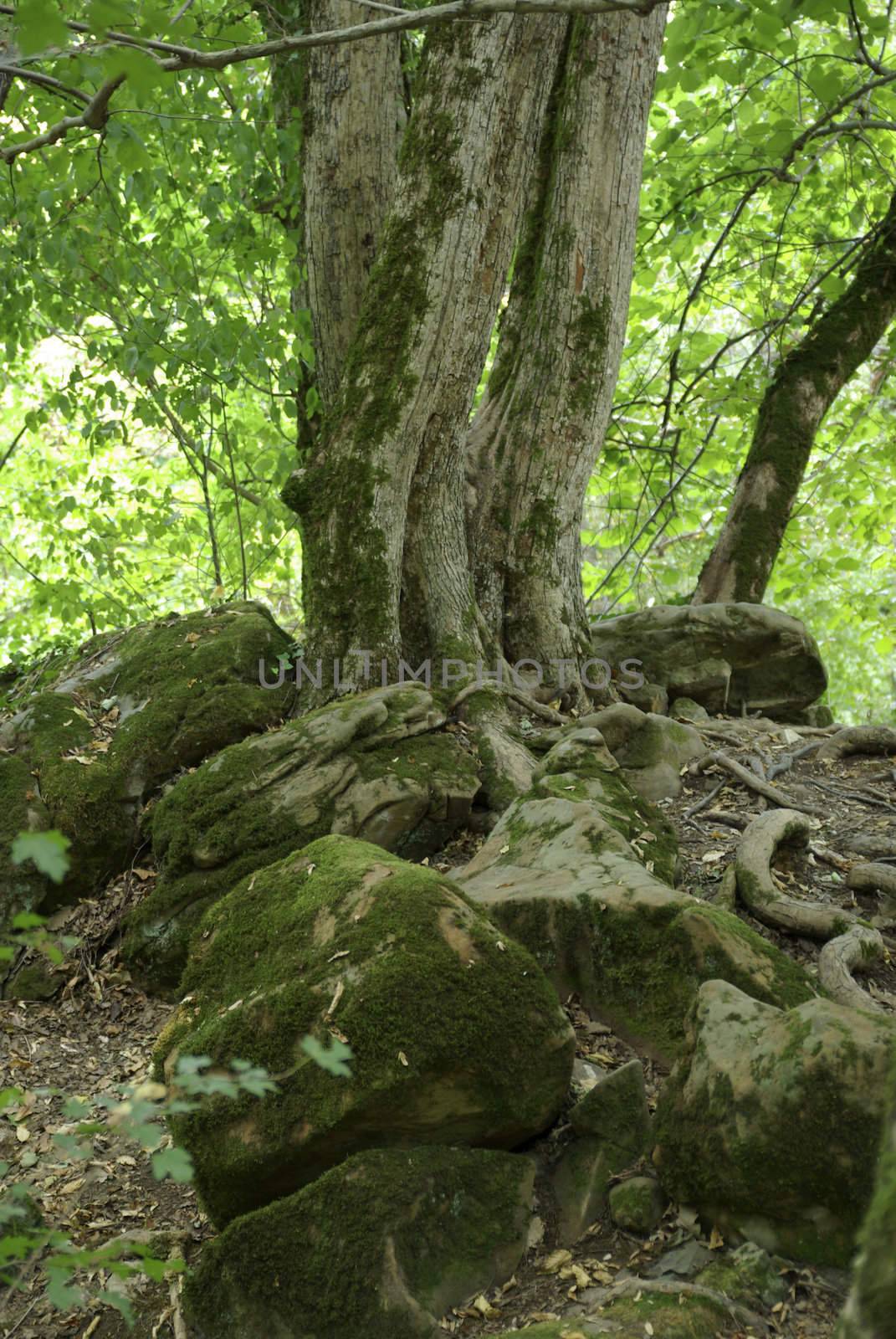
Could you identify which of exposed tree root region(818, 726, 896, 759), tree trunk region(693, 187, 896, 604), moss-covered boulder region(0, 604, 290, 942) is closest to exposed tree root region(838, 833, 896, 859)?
exposed tree root region(818, 726, 896, 759)

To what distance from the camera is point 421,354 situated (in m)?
5.75

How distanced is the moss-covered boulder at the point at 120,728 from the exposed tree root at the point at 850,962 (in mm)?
3087

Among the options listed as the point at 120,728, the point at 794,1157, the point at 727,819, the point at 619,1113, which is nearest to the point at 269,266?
the point at 120,728

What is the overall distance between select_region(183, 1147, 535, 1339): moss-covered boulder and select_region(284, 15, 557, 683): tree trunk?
3.19 metres

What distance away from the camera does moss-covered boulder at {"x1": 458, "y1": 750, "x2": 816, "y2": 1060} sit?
11.4 feet

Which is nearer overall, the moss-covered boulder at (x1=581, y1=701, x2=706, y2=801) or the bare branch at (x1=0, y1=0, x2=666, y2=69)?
the bare branch at (x1=0, y1=0, x2=666, y2=69)

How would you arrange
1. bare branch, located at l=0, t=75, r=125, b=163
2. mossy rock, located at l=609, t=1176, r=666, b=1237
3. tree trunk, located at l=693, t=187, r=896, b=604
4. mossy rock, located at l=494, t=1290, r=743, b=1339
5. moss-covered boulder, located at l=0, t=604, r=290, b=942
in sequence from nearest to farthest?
mossy rock, located at l=494, t=1290, r=743, b=1339 → mossy rock, located at l=609, t=1176, r=666, b=1237 → bare branch, located at l=0, t=75, r=125, b=163 → moss-covered boulder, located at l=0, t=604, r=290, b=942 → tree trunk, located at l=693, t=187, r=896, b=604

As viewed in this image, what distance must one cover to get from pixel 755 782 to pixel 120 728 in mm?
3392

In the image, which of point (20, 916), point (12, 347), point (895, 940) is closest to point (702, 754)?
point (895, 940)

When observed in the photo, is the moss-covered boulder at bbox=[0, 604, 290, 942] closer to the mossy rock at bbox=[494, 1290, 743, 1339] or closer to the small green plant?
the small green plant

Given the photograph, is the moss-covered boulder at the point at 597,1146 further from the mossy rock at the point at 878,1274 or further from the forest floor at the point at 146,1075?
the mossy rock at the point at 878,1274

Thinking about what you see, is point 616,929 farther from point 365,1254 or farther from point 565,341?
point 565,341

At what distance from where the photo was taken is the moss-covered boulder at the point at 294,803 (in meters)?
4.80

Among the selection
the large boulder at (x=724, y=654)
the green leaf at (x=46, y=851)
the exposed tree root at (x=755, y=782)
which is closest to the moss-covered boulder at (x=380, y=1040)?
the green leaf at (x=46, y=851)
